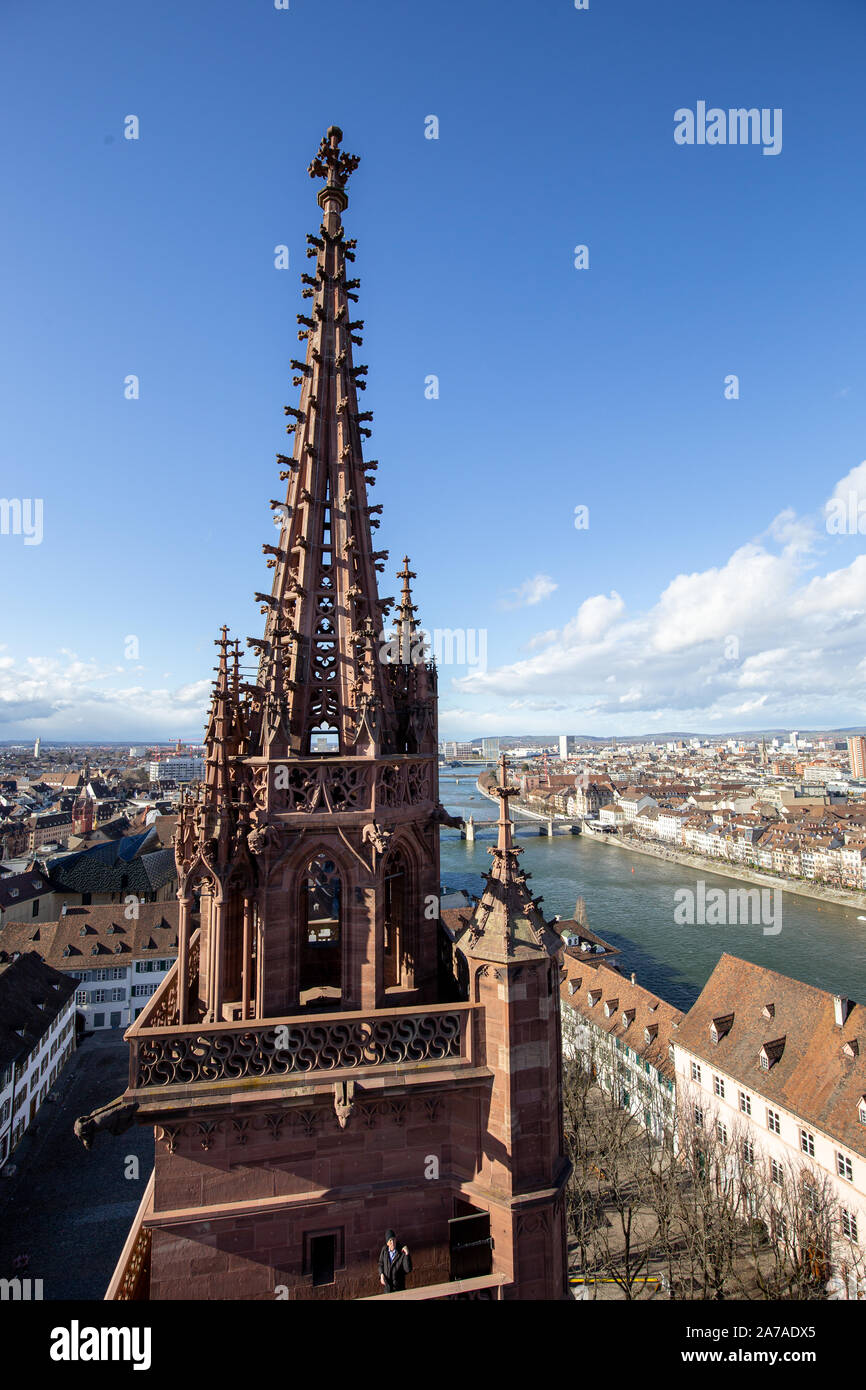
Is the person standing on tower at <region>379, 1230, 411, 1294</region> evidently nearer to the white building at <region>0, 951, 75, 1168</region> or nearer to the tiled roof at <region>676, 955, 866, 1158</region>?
the tiled roof at <region>676, 955, 866, 1158</region>

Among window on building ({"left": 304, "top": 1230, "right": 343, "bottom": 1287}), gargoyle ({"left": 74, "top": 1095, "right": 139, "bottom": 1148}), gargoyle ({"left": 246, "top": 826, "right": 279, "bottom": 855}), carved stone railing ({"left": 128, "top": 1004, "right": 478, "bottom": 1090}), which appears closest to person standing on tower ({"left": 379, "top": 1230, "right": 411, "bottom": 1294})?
window on building ({"left": 304, "top": 1230, "right": 343, "bottom": 1287})

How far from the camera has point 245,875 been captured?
28.7 feet

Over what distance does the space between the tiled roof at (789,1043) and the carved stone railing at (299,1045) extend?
76.5ft

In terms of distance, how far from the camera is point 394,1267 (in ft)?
24.9

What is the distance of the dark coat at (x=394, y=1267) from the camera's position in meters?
7.55

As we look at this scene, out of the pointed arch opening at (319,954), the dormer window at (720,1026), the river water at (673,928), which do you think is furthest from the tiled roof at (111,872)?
the pointed arch opening at (319,954)

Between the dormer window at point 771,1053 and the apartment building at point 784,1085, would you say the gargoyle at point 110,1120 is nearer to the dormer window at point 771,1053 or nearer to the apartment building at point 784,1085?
the apartment building at point 784,1085

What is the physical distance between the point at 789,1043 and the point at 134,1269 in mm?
28102

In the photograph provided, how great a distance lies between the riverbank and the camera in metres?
85.8

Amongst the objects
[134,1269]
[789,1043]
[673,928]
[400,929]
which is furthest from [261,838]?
[673,928]

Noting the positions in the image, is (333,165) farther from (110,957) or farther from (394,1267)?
(110,957)

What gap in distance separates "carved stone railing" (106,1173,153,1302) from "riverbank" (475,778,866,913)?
68195mm

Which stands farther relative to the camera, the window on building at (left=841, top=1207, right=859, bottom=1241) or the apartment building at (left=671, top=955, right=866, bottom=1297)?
the apartment building at (left=671, top=955, right=866, bottom=1297)
